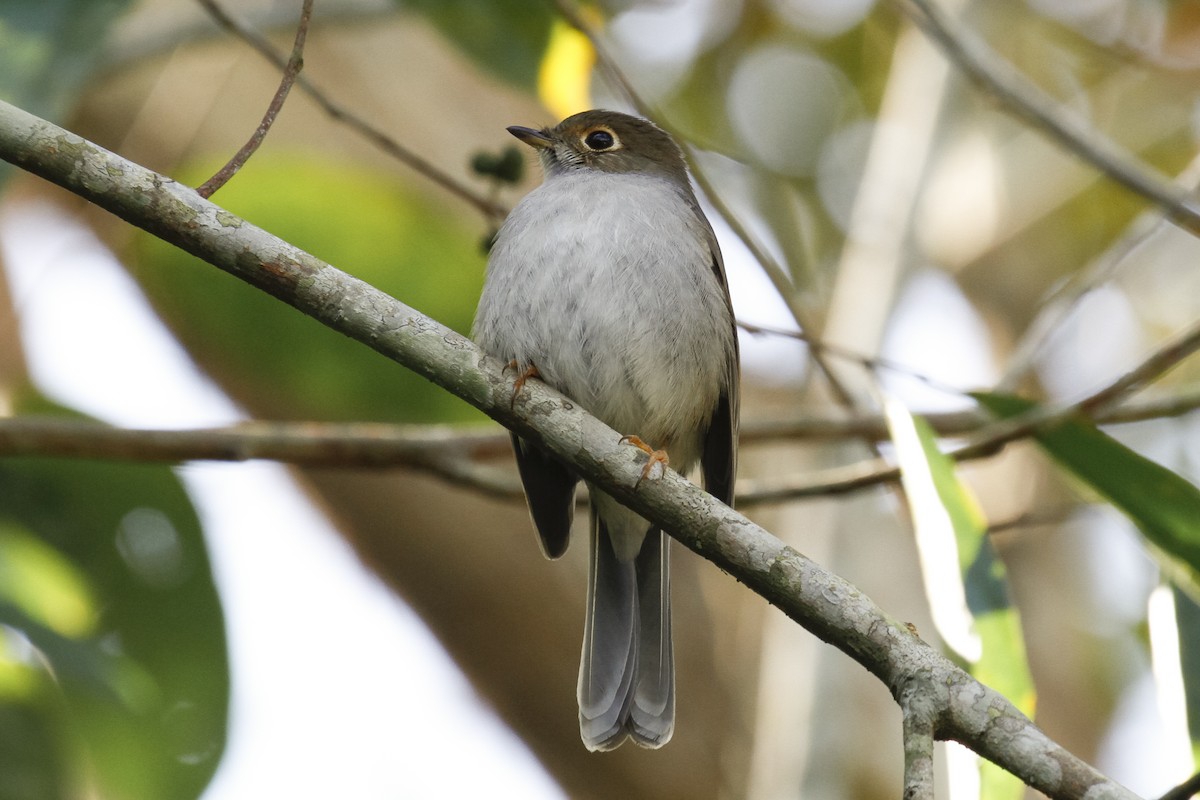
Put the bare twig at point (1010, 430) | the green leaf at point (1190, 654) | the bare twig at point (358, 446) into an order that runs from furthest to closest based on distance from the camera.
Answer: the bare twig at point (358, 446), the bare twig at point (1010, 430), the green leaf at point (1190, 654)

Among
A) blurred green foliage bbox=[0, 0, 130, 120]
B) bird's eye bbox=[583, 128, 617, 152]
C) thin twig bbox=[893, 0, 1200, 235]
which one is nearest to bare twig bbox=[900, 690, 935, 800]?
thin twig bbox=[893, 0, 1200, 235]

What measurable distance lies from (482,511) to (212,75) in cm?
265

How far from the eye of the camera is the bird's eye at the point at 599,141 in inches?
202

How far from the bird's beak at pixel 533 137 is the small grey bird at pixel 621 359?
0.45 metres

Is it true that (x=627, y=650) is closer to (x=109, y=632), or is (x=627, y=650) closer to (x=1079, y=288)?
(x=109, y=632)

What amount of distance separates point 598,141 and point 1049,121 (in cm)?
171

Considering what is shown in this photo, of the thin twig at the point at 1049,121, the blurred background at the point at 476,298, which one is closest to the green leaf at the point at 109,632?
the blurred background at the point at 476,298

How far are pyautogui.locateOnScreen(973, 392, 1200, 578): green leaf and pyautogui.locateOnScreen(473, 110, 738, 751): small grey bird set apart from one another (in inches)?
43.4

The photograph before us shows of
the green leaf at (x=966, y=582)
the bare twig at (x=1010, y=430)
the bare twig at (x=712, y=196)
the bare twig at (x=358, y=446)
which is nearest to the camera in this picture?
the green leaf at (x=966, y=582)

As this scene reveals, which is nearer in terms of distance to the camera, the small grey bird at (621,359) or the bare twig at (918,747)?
the bare twig at (918,747)

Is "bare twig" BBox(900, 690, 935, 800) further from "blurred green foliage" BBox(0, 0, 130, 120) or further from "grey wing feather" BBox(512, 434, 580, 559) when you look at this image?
"blurred green foliage" BBox(0, 0, 130, 120)

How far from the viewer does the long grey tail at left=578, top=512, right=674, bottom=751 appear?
158 inches

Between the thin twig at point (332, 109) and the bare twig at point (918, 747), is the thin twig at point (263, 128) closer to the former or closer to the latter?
the thin twig at point (332, 109)

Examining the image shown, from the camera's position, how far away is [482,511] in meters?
6.09
